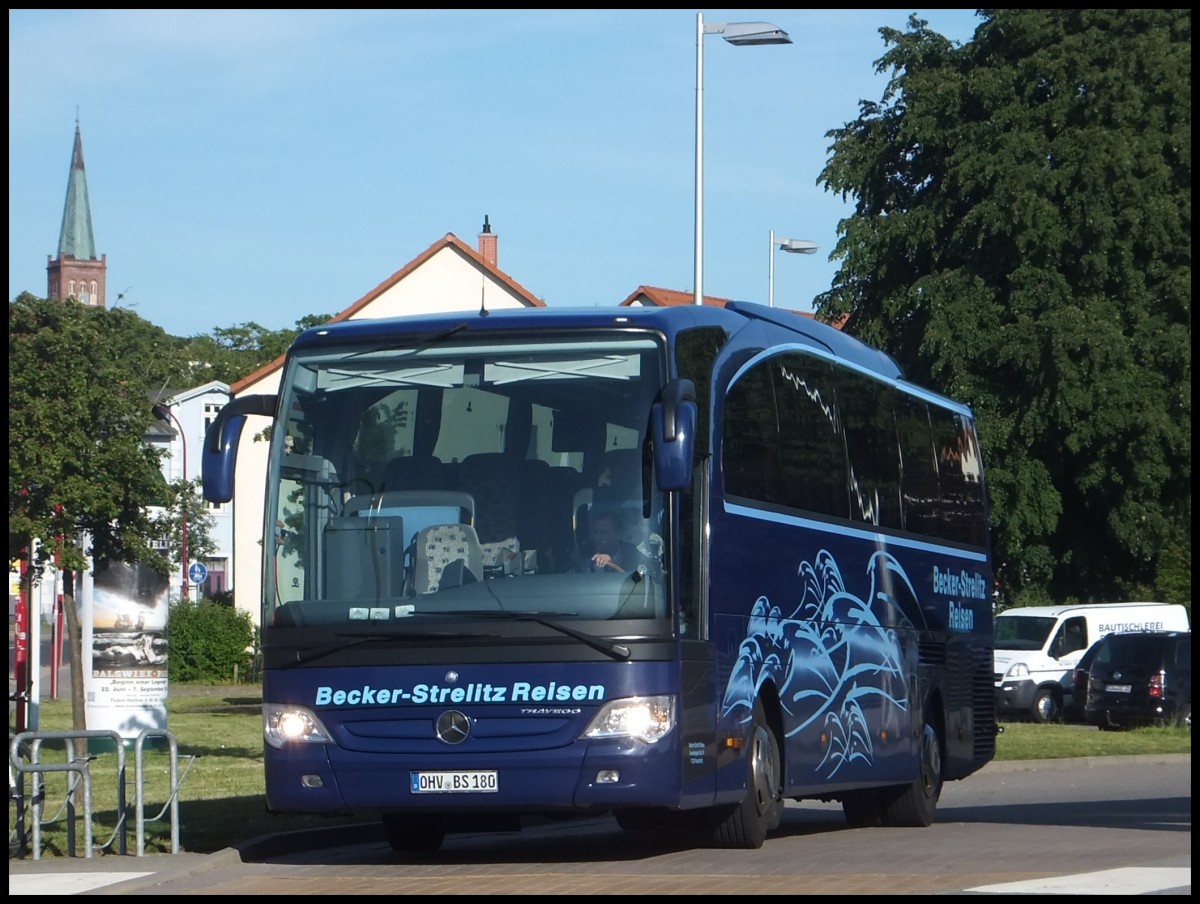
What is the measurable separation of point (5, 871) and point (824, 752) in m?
5.59

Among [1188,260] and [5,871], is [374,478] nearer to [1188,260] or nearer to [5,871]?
[5,871]

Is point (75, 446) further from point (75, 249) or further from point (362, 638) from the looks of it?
point (75, 249)

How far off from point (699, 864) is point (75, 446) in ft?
57.2

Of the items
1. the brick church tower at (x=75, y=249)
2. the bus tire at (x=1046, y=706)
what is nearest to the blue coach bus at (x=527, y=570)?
the bus tire at (x=1046, y=706)

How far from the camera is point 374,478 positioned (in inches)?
484

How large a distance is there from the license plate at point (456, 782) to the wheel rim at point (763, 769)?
2.02 m

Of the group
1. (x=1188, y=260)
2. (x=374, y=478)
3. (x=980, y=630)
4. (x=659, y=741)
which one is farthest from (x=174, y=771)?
(x=1188, y=260)

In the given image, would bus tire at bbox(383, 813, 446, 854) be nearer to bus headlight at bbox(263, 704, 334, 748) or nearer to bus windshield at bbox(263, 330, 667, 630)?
bus headlight at bbox(263, 704, 334, 748)

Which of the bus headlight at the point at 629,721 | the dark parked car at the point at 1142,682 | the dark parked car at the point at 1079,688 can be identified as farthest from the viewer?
the dark parked car at the point at 1079,688

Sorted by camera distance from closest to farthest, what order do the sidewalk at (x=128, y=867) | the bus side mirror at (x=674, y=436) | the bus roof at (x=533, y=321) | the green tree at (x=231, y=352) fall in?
the bus side mirror at (x=674, y=436) → the sidewalk at (x=128, y=867) → the bus roof at (x=533, y=321) → the green tree at (x=231, y=352)

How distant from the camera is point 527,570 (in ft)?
39.0

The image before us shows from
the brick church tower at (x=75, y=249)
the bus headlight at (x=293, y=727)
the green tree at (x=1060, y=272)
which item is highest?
the brick church tower at (x=75, y=249)

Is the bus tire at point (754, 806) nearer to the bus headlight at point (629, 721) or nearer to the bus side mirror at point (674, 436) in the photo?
the bus headlight at point (629, 721)

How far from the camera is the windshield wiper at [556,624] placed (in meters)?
11.8
